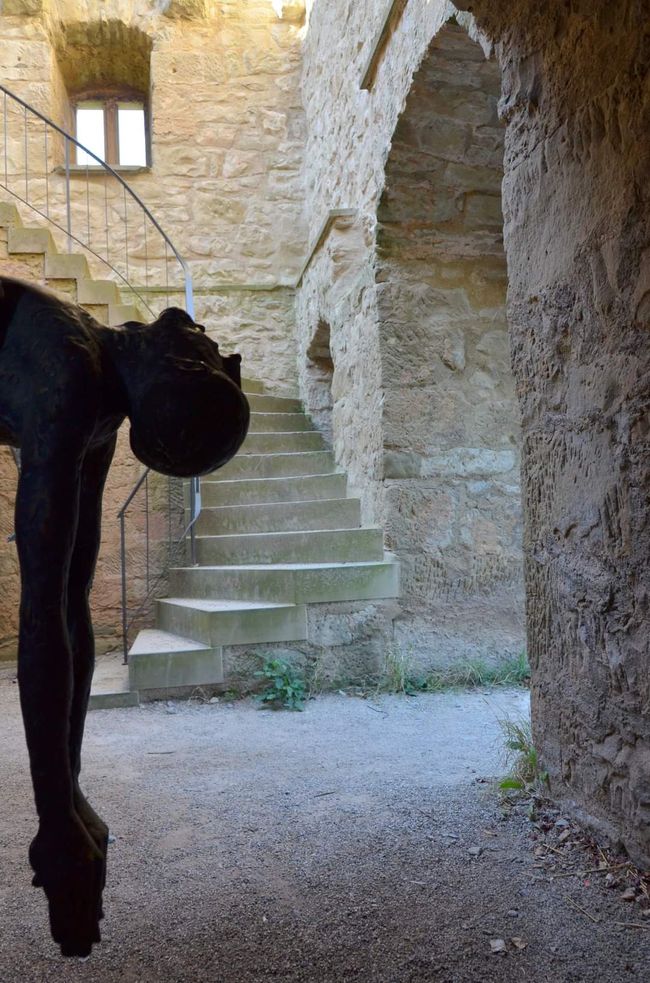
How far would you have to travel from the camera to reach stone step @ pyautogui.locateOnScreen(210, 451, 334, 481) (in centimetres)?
541

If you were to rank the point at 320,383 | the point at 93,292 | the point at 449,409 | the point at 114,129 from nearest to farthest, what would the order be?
the point at 449,409
the point at 93,292
the point at 320,383
the point at 114,129

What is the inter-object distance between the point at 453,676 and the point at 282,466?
6.48 feet

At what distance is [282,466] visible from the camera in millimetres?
5438

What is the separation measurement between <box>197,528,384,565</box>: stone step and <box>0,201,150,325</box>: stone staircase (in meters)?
1.53

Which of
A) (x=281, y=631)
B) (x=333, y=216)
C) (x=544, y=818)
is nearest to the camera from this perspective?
(x=544, y=818)

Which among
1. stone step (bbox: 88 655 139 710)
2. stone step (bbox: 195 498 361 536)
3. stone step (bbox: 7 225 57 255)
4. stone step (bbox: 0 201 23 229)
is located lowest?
stone step (bbox: 88 655 139 710)

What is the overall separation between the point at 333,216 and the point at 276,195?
2.57 meters

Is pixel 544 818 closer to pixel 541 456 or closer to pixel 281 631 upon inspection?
pixel 541 456

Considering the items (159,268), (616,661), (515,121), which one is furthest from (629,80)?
(159,268)

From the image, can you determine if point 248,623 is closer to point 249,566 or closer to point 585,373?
point 249,566

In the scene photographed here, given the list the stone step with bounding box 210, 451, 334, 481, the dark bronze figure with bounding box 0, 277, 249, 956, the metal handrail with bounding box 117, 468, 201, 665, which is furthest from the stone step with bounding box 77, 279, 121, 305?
the dark bronze figure with bounding box 0, 277, 249, 956

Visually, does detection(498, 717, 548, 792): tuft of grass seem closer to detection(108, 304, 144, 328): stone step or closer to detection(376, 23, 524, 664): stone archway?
detection(376, 23, 524, 664): stone archway

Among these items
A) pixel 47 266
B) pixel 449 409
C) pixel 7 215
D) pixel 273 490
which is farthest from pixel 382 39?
pixel 273 490

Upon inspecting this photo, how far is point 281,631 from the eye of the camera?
4000mm
